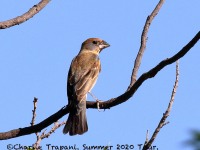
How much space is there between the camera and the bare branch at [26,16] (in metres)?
4.02

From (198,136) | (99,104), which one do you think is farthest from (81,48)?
(198,136)

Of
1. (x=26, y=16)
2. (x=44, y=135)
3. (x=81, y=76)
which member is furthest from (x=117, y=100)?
(x=81, y=76)

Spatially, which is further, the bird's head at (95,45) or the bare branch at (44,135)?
the bird's head at (95,45)

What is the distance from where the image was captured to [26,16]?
13.5 feet

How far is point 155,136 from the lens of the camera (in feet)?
8.99

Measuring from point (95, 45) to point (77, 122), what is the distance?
97.4 inches

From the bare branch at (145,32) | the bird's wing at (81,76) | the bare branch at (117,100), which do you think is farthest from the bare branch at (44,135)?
the bird's wing at (81,76)

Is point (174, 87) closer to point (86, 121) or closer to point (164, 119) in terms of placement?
point (164, 119)

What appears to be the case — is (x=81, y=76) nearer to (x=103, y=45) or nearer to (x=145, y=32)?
(x=103, y=45)

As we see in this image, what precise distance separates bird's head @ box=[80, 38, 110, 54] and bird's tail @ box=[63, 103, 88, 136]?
2.19 m

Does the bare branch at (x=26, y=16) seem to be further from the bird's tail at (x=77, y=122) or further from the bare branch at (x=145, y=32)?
the bird's tail at (x=77, y=122)

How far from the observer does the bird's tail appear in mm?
5102

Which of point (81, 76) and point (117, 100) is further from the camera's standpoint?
point (81, 76)

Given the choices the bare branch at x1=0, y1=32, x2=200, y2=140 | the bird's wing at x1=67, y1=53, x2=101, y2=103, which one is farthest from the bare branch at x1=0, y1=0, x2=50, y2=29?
the bird's wing at x1=67, y1=53, x2=101, y2=103
